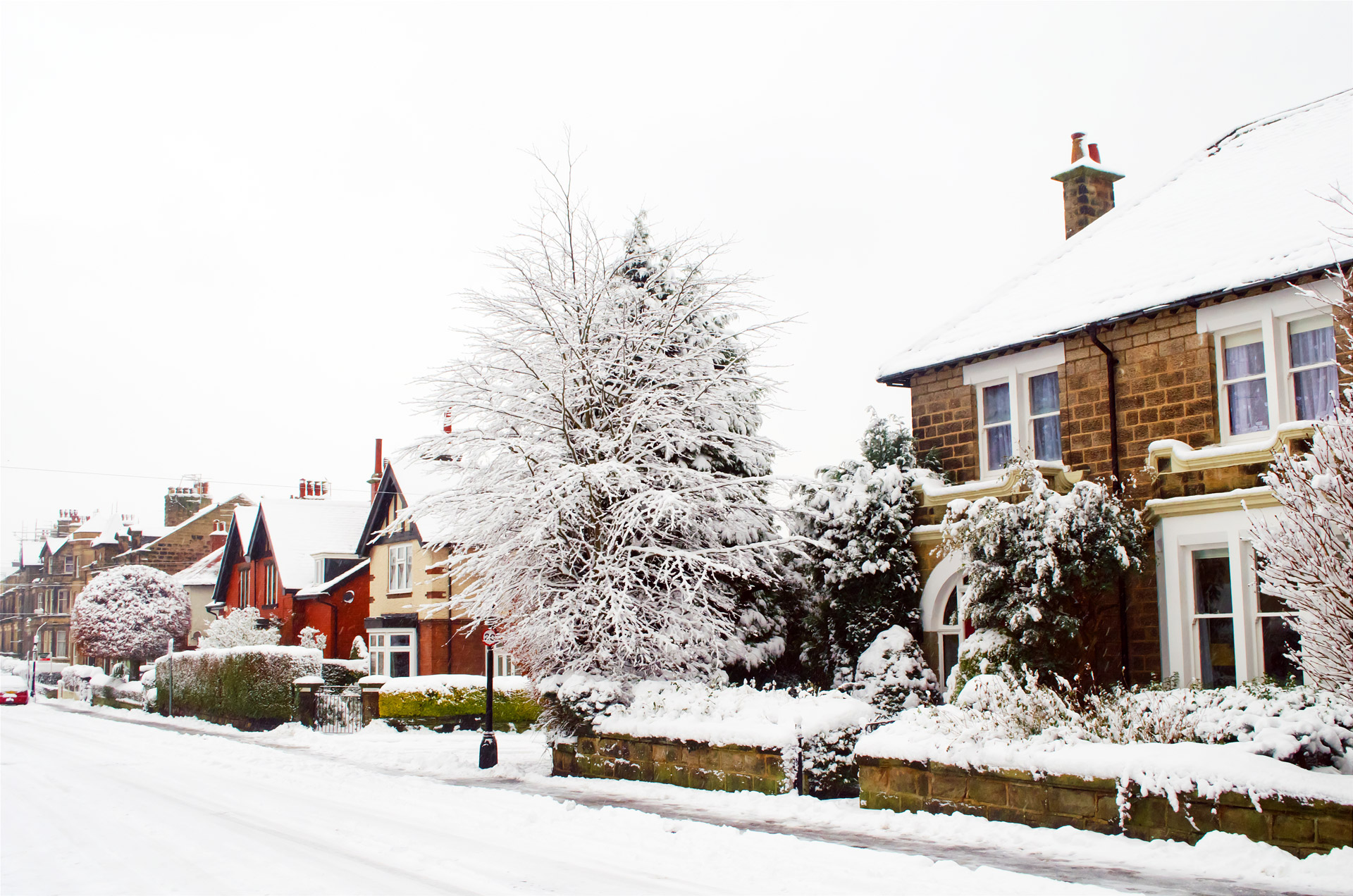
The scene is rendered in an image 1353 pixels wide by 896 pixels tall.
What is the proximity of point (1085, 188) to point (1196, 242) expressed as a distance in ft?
18.5

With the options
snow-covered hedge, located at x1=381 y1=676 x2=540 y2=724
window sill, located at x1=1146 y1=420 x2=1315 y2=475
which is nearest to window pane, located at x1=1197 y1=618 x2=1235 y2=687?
window sill, located at x1=1146 y1=420 x2=1315 y2=475

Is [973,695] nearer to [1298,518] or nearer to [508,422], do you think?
[1298,518]

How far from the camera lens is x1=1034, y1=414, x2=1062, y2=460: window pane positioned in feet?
57.7

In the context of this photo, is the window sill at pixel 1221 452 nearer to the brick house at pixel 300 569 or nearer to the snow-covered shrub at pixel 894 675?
the snow-covered shrub at pixel 894 675

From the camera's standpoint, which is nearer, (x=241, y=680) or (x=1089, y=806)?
(x=1089, y=806)

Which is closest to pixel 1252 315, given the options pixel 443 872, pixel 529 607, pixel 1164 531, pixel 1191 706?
pixel 1164 531

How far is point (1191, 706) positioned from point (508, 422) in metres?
11.1

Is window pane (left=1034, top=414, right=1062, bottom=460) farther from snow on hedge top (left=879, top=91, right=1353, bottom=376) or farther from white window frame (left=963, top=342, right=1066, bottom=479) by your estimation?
snow on hedge top (left=879, top=91, right=1353, bottom=376)

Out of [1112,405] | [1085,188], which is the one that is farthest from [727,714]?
[1085,188]

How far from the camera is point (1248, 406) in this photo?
1501 centimetres

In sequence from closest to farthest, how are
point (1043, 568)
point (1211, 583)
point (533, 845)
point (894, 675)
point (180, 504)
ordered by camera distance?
1. point (533, 845)
2. point (1043, 568)
3. point (1211, 583)
4. point (894, 675)
5. point (180, 504)

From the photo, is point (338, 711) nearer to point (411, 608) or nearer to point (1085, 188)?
point (411, 608)

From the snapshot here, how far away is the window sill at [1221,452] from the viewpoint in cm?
1308

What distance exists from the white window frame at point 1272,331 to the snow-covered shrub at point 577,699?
32.4ft
